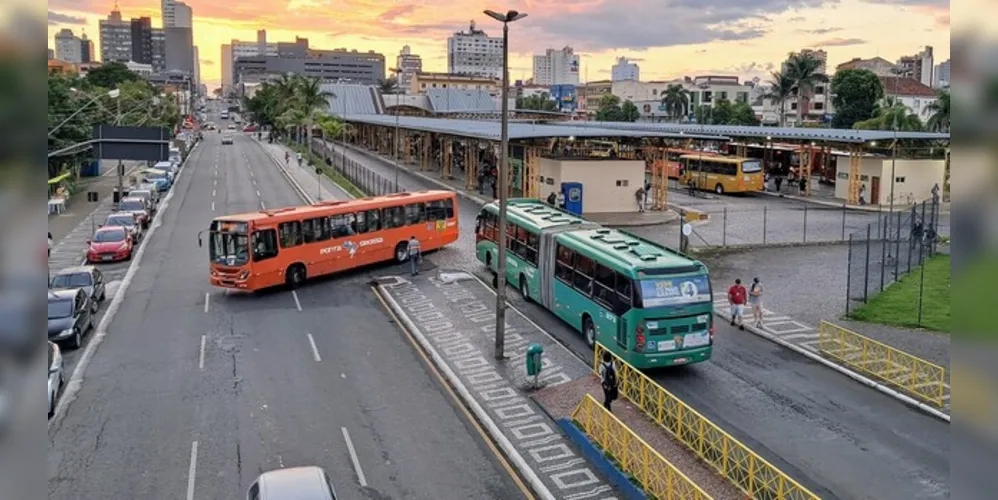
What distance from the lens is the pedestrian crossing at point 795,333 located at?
68.7 ft

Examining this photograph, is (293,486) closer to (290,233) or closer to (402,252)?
(290,233)

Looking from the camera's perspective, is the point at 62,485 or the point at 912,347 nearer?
the point at 62,485

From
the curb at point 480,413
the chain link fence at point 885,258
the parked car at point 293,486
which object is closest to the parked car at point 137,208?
the curb at point 480,413

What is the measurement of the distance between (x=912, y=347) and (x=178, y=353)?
65.6ft

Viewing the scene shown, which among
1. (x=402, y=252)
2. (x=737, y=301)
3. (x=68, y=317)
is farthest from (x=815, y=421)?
(x=402, y=252)

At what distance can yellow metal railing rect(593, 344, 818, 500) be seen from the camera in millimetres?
13602

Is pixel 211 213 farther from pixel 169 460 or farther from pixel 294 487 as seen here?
pixel 294 487

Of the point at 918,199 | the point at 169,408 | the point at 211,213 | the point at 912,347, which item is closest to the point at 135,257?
the point at 211,213

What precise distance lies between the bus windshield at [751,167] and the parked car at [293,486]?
52994 millimetres

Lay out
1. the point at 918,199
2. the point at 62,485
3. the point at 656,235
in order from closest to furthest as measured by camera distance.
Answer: the point at 62,485 → the point at 656,235 → the point at 918,199

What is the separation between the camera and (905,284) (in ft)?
102

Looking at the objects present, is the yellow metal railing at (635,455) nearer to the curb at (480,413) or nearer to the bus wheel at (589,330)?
the curb at (480,413)

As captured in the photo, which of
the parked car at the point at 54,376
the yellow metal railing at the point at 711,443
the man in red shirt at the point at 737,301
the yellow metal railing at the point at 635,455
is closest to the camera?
the yellow metal railing at the point at 635,455

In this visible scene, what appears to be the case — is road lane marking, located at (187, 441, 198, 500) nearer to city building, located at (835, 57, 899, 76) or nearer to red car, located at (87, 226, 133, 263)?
red car, located at (87, 226, 133, 263)
